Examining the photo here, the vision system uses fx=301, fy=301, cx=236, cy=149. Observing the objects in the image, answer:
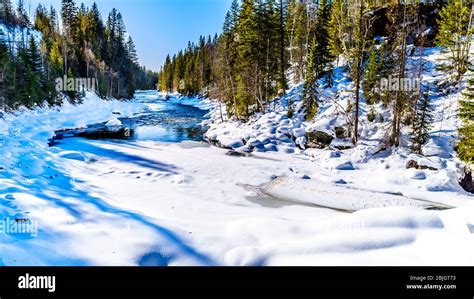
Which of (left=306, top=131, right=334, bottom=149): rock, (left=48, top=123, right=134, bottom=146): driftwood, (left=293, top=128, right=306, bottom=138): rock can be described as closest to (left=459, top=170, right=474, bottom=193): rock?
(left=306, top=131, right=334, bottom=149): rock

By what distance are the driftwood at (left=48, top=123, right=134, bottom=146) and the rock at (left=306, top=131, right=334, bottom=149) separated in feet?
44.1

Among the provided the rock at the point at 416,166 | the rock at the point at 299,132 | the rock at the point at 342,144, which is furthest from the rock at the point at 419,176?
the rock at the point at 299,132

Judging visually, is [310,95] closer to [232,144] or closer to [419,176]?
[232,144]

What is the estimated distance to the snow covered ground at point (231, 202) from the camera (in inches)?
193

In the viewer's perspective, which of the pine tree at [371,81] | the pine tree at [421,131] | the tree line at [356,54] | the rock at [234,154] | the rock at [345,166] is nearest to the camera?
the rock at [345,166]

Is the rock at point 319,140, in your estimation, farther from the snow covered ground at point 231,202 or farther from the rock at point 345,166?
the rock at point 345,166

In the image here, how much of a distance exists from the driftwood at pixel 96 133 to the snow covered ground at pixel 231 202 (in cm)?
210

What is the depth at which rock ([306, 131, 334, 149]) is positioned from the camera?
59.3 ft

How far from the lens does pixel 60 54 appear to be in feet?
162

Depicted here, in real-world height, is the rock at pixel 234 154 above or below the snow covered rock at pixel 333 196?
above

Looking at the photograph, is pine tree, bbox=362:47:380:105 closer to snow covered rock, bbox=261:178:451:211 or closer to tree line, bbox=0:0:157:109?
snow covered rock, bbox=261:178:451:211

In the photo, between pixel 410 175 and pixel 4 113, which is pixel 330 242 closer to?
pixel 410 175

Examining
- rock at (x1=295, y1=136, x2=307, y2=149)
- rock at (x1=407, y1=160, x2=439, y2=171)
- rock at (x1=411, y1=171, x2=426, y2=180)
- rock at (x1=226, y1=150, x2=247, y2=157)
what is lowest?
rock at (x1=411, y1=171, x2=426, y2=180)
